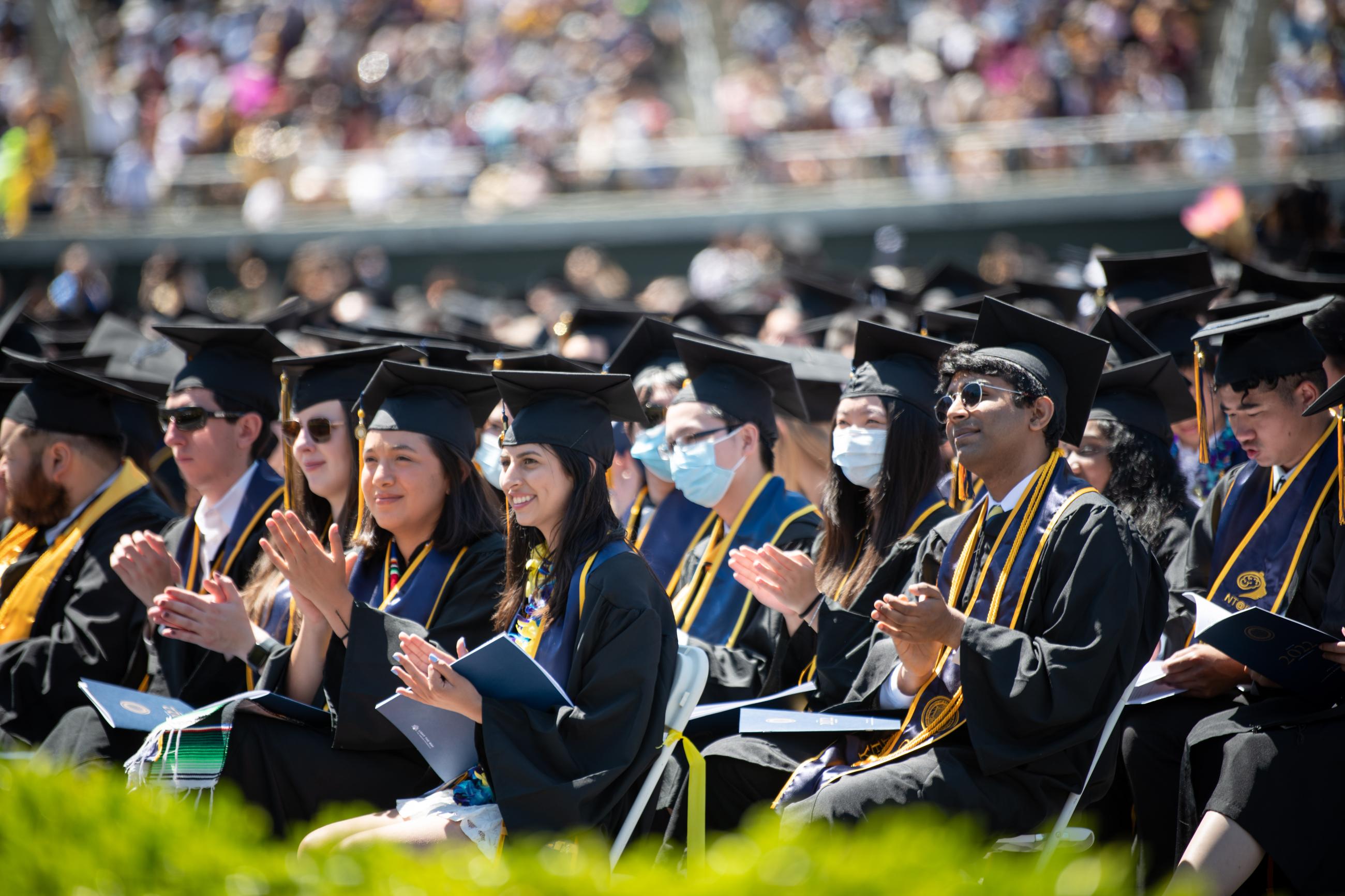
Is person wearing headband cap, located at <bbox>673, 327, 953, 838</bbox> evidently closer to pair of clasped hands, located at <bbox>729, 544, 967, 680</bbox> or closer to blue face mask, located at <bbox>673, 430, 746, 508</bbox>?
pair of clasped hands, located at <bbox>729, 544, 967, 680</bbox>

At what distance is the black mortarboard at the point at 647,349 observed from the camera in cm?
589

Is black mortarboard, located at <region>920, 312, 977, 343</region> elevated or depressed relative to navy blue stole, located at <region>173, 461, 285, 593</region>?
elevated

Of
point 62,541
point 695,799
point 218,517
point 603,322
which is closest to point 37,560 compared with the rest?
point 62,541

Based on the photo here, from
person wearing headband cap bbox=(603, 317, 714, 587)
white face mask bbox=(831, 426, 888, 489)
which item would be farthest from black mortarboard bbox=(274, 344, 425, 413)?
white face mask bbox=(831, 426, 888, 489)

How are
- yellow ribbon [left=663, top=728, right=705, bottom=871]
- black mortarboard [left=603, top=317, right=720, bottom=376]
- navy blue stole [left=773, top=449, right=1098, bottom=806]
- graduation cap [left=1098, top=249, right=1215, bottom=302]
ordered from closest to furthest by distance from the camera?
navy blue stole [left=773, top=449, right=1098, bottom=806] → yellow ribbon [left=663, top=728, right=705, bottom=871] → black mortarboard [left=603, top=317, right=720, bottom=376] → graduation cap [left=1098, top=249, right=1215, bottom=302]

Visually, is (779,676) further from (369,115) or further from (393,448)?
(369,115)

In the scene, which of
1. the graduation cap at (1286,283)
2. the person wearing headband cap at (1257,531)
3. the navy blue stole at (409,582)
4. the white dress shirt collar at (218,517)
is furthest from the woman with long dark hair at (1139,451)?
the white dress shirt collar at (218,517)

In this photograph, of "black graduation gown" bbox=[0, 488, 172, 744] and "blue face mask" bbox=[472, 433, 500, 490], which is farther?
"blue face mask" bbox=[472, 433, 500, 490]

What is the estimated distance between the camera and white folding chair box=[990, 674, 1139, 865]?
3.51 m

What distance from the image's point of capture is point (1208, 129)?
15.8m

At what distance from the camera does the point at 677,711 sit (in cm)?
382

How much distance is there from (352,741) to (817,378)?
2687mm

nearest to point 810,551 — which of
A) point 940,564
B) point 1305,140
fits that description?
point 940,564

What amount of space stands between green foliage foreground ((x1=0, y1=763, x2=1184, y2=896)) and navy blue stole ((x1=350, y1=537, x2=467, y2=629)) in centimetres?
207
